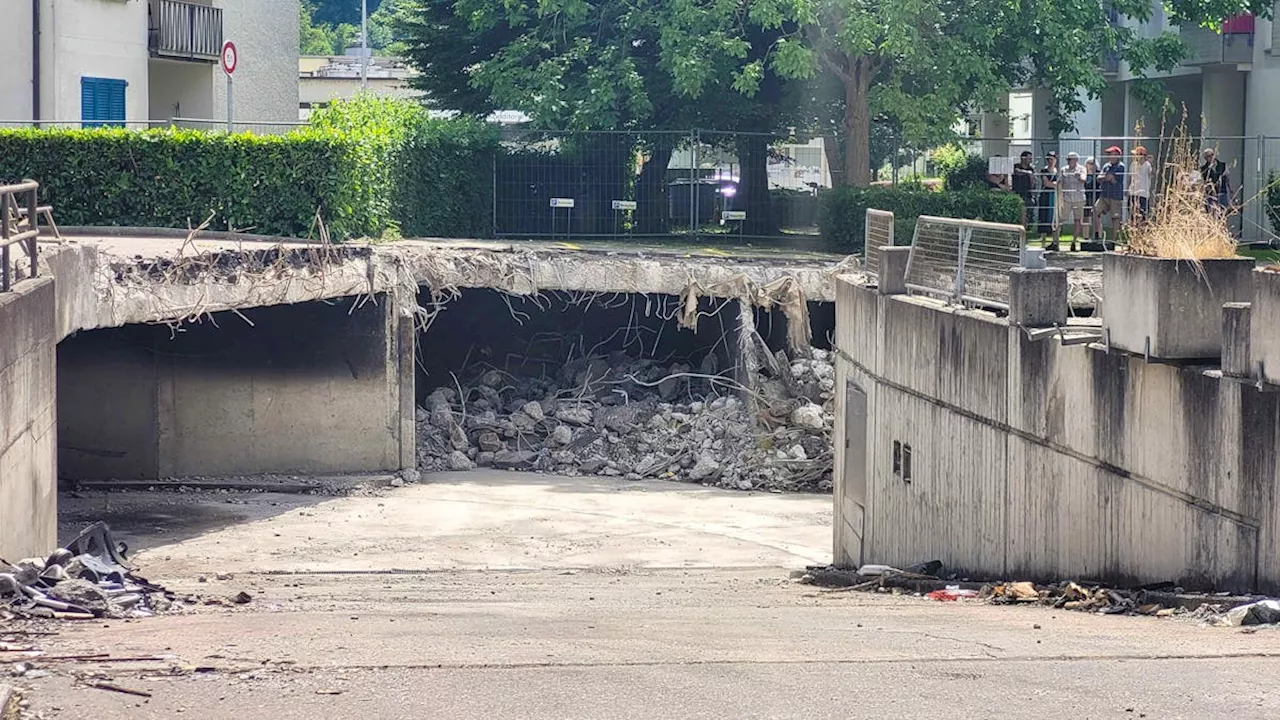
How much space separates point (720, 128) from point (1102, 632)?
2238 cm

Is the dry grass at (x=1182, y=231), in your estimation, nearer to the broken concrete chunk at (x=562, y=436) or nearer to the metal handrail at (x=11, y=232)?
the metal handrail at (x=11, y=232)

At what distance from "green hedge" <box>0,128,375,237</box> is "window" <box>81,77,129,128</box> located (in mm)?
9507

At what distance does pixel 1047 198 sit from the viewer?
28828 millimetres

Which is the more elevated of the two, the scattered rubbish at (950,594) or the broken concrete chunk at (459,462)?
the scattered rubbish at (950,594)

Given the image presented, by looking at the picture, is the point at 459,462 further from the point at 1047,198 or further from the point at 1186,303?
the point at 1186,303

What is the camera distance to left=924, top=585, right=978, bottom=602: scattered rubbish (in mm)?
12541

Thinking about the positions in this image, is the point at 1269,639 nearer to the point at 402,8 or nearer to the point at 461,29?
the point at 461,29

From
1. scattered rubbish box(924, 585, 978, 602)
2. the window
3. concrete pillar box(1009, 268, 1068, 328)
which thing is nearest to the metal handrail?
scattered rubbish box(924, 585, 978, 602)

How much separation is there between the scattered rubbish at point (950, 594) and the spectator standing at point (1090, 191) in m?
15.7

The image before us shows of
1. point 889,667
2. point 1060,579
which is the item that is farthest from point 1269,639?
point 1060,579

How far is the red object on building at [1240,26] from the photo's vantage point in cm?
3244

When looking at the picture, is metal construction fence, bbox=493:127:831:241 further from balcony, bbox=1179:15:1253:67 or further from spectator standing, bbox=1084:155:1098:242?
balcony, bbox=1179:15:1253:67

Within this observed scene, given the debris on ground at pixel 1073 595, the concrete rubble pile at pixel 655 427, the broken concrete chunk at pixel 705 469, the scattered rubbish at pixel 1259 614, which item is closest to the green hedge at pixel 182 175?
the concrete rubble pile at pixel 655 427

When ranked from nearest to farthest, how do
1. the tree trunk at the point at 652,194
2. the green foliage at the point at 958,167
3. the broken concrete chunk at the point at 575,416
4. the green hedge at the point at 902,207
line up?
the broken concrete chunk at the point at 575,416 → the green hedge at the point at 902,207 → the tree trunk at the point at 652,194 → the green foliage at the point at 958,167
